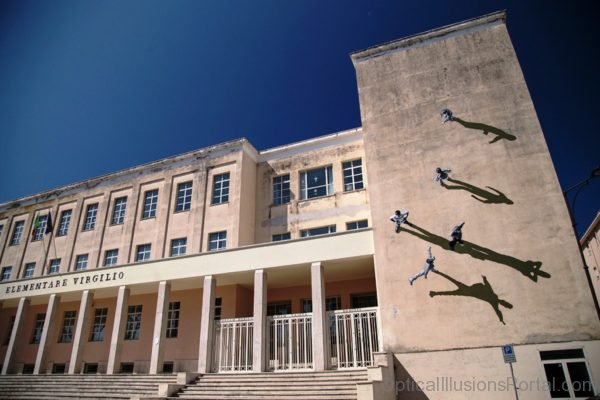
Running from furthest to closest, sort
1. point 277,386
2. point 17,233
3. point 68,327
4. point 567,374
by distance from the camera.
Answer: point 17,233 → point 68,327 → point 277,386 → point 567,374

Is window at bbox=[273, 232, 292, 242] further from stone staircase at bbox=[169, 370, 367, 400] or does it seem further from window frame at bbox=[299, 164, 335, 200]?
stone staircase at bbox=[169, 370, 367, 400]

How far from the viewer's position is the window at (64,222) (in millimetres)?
25359

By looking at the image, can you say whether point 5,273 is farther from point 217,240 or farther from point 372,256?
point 372,256

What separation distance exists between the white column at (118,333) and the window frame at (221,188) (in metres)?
6.10

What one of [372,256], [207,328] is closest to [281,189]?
[372,256]

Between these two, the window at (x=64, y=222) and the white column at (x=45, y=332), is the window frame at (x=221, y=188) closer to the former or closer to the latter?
the white column at (x=45, y=332)

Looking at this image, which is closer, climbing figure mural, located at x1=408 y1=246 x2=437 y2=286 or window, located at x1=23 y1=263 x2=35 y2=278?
climbing figure mural, located at x1=408 y1=246 x2=437 y2=286

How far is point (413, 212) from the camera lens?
14.5m

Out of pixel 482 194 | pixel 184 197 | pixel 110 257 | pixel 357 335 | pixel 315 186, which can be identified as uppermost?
pixel 184 197

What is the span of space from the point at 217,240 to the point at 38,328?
12.1m

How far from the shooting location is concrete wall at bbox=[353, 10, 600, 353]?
1224 centimetres

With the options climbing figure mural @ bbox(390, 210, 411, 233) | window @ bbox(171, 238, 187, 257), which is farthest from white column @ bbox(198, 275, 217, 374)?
climbing figure mural @ bbox(390, 210, 411, 233)

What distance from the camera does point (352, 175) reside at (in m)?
20.0

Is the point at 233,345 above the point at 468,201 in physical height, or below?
below
